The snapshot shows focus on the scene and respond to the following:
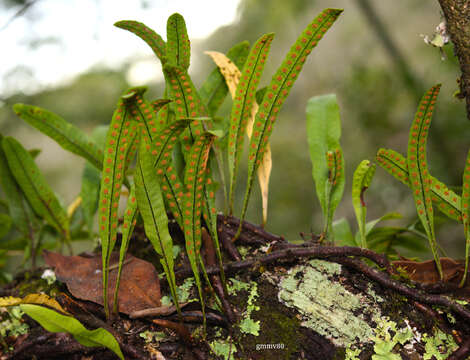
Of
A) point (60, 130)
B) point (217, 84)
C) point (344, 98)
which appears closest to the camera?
point (60, 130)

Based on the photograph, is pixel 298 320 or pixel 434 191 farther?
pixel 434 191

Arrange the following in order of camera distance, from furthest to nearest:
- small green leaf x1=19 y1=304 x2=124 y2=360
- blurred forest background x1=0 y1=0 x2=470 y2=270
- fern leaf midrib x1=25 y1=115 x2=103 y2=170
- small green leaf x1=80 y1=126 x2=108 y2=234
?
blurred forest background x1=0 y1=0 x2=470 y2=270 → small green leaf x1=80 y1=126 x2=108 y2=234 → fern leaf midrib x1=25 y1=115 x2=103 y2=170 → small green leaf x1=19 y1=304 x2=124 y2=360

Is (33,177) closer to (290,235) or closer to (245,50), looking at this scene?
(245,50)

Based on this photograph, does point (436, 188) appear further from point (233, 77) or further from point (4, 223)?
point (4, 223)

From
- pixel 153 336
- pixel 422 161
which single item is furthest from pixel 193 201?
pixel 422 161

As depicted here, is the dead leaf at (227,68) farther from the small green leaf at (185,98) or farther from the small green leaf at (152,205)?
the small green leaf at (152,205)

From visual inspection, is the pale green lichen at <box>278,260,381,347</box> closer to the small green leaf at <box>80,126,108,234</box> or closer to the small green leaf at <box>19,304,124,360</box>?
the small green leaf at <box>19,304,124,360</box>

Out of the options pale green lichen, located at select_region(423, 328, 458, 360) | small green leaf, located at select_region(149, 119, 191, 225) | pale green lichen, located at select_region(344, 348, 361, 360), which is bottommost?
pale green lichen, located at select_region(423, 328, 458, 360)


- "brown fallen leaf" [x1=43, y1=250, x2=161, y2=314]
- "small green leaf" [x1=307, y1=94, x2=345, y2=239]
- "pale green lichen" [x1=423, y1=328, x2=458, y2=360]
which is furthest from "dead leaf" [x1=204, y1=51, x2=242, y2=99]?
"pale green lichen" [x1=423, y1=328, x2=458, y2=360]
